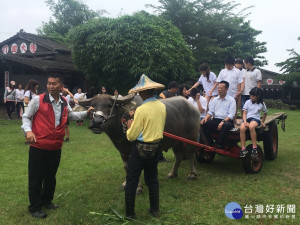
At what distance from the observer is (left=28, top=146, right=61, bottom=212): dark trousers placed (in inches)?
145

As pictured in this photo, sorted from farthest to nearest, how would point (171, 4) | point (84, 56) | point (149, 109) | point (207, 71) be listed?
point (171, 4)
point (84, 56)
point (207, 71)
point (149, 109)

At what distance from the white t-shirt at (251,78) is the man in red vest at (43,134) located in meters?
4.79

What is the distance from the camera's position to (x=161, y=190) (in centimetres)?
480

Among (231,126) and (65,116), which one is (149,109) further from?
(231,126)

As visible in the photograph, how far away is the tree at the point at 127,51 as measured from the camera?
12.8 metres

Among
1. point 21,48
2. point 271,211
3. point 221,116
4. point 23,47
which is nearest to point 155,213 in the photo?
point 271,211

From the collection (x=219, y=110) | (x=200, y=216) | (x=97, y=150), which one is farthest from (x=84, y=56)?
(x=200, y=216)

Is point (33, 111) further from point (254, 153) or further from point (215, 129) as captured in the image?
point (254, 153)

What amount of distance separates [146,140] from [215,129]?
273cm

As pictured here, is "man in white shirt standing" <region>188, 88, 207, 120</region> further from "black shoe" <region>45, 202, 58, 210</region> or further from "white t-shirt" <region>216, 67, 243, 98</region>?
"black shoe" <region>45, 202, 58, 210</region>

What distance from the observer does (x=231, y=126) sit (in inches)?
217

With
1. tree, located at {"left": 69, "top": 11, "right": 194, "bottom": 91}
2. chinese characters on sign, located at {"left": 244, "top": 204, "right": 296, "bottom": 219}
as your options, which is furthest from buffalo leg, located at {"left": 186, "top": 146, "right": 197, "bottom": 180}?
tree, located at {"left": 69, "top": 11, "right": 194, "bottom": 91}

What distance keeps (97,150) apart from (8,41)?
2075 centimetres

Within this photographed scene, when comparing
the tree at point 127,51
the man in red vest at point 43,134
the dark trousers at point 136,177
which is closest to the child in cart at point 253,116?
the dark trousers at point 136,177
